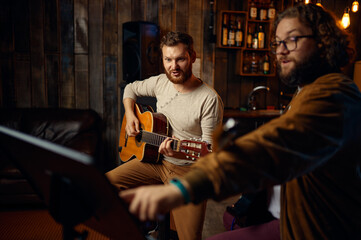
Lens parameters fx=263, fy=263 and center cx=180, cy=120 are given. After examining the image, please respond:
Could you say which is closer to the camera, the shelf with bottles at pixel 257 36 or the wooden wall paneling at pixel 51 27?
the wooden wall paneling at pixel 51 27

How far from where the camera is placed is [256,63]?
3918 millimetres

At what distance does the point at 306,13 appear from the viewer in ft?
3.32

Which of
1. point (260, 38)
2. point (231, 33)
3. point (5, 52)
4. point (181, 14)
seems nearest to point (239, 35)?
point (231, 33)

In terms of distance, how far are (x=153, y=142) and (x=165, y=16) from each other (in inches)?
95.4

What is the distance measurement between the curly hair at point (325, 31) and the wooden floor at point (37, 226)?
1.89m

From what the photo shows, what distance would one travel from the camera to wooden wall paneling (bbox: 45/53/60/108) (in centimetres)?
366

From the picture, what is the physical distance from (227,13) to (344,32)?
9.49 ft

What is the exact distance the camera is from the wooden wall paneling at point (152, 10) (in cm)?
369

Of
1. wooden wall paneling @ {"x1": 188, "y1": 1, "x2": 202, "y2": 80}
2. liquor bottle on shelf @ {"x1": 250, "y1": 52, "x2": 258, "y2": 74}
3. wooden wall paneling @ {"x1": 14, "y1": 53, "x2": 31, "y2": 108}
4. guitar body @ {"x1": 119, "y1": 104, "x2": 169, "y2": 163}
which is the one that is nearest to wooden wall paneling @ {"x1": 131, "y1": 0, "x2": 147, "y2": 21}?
wooden wall paneling @ {"x1": 188, "y1": 1, "x2": 202, "y2": 80}

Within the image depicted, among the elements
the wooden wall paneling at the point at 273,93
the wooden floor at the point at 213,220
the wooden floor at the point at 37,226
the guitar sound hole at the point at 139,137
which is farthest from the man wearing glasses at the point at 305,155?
the wooden wall paneling at the point at 273,93

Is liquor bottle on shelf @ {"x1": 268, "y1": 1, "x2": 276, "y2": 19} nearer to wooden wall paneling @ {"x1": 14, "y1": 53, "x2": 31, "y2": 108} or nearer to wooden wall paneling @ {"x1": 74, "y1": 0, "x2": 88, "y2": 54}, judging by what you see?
wooden wall paneling @ {"x1": 74, "y1": 0, "x2": 88, "y2": 54}

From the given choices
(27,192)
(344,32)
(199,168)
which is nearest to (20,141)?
(199,168)

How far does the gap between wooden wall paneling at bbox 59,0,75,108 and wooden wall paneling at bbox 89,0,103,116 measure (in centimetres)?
25

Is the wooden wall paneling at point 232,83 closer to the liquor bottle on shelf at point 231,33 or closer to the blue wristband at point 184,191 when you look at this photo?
the liquor bottle on shelf at point 231,33
